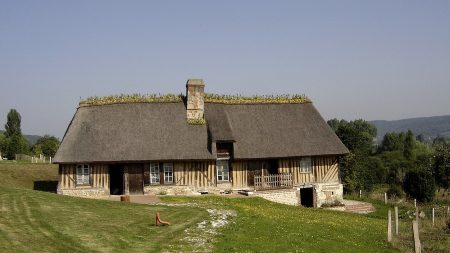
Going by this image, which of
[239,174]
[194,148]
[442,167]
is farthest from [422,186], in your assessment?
[194,148]

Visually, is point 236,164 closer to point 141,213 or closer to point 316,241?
point 141,213

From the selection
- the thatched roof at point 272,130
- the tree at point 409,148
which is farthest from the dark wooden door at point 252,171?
the tree at point 409,148

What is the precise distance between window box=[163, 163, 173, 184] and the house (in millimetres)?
75

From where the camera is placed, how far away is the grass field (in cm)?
1547

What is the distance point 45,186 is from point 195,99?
13993 millimetres

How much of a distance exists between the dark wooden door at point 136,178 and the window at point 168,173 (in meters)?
1.70

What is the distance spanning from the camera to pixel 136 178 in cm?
3600

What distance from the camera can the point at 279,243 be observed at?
18.0 metres

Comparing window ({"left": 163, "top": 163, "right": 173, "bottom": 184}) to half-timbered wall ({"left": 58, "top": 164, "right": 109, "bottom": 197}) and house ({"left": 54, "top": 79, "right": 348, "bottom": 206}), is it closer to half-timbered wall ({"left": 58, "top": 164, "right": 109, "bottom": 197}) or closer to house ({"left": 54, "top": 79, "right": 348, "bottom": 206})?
Result: house ({"left": 54, "top": 79, "right": 348, "bottom": 206})

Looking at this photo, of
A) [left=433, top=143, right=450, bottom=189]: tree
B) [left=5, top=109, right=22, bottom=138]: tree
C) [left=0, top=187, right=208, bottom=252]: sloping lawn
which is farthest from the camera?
[left=5, top=109, right=22, bottom=138]: tree

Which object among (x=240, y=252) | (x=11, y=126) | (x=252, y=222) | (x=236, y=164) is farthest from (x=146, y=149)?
(x=11, y=126)

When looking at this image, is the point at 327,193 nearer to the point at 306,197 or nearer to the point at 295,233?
the point at 306,197

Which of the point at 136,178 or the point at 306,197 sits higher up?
the point at 136,178

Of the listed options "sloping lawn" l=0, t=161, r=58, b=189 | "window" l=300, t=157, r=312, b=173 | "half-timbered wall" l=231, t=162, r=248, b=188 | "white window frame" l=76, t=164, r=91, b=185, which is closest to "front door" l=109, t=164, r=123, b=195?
"white window frame" l=76, t=164, r=91, b=185
